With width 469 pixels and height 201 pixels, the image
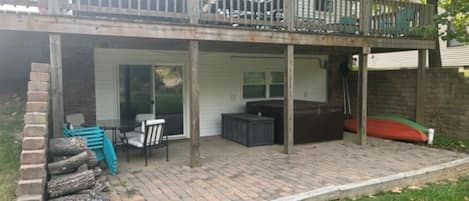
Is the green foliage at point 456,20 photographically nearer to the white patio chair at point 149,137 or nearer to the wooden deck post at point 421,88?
the wooden deck post at point 421,88

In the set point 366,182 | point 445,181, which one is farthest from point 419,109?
point 366,182

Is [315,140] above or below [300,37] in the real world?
below

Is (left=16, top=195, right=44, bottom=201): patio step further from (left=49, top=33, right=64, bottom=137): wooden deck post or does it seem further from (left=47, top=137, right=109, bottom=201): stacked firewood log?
(left=49, top=33, right=64, bottom=137): wooden deck post

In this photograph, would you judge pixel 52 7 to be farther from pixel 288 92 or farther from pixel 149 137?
pixel 288 92

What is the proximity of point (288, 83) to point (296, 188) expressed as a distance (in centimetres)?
257

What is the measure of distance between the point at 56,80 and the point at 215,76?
4.68 meters

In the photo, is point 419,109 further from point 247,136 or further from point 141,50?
point 141,50

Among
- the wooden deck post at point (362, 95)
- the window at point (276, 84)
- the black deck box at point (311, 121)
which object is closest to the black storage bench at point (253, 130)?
the black deck box at point (311, 121)

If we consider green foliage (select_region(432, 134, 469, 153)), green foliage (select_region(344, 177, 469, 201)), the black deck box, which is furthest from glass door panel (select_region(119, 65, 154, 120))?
green foliage (select_region(432, 134, 469, 153))

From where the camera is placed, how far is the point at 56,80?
4746 mm

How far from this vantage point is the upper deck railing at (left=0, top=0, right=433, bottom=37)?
195 inches

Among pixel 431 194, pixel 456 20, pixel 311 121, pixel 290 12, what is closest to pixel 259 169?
pixel 431 194

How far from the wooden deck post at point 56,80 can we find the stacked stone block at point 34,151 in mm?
268

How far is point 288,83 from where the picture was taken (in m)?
6.64
